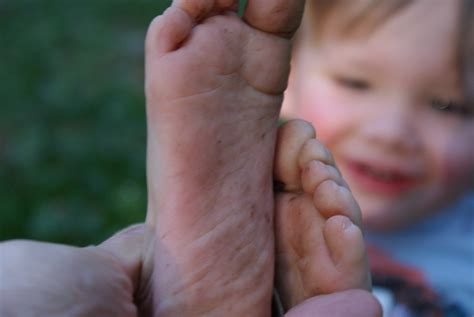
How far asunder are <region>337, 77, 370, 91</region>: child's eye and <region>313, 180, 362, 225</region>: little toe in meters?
0.73

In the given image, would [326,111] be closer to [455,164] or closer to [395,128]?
[395,128]

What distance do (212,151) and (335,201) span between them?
173 mm

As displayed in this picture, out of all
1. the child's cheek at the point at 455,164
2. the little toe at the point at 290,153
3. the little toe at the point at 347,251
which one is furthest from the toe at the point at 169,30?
the child's cheek at the point at 455,164

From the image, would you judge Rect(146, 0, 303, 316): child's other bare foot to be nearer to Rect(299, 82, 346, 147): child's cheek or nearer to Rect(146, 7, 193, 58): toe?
Rect(146, 7, 193, 58): toe

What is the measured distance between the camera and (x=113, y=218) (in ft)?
7.57

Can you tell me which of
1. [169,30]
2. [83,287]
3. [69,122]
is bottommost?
[69,122]

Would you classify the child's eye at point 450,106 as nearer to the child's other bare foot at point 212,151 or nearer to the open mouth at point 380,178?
the open mouth at point 380,178

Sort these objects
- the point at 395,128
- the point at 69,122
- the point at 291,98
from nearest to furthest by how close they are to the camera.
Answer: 1. the point at 395,128
2. the point at 291,98
3. the point at 69,122

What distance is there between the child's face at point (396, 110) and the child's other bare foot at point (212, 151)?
641 millimetres

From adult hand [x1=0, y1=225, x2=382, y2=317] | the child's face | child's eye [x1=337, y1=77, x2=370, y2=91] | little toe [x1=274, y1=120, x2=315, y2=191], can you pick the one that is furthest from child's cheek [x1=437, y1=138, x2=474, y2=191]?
adult hand [x1=0, y1=225, x2=382, y2=317]

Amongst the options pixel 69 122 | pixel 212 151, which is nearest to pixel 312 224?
pixel 212 151

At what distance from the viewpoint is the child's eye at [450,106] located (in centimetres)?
175

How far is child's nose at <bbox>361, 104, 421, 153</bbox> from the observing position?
1729mm

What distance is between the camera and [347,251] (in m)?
1.03
